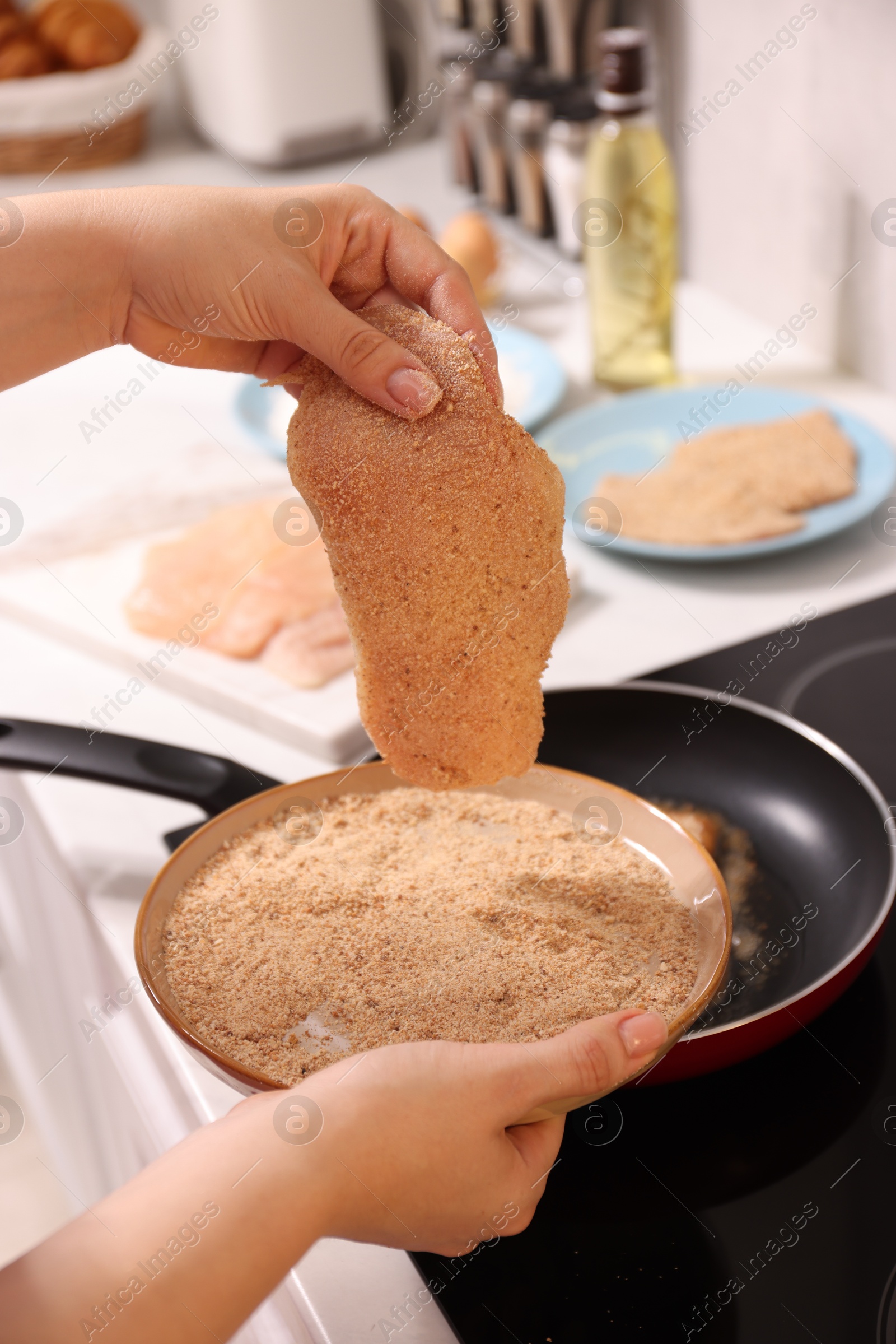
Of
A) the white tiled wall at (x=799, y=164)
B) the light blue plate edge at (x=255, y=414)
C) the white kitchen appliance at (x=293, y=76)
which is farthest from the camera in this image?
the white kitchen appliance at (x=293, y=76)

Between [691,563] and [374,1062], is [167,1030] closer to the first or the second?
[374,1062]

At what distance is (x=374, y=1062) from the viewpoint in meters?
0.55

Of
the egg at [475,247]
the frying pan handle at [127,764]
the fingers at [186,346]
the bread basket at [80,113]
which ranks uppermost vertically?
the fingers at [186,346]

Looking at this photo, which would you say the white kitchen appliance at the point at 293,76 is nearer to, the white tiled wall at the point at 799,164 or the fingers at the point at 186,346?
the white tiled wall at the point at 799,164

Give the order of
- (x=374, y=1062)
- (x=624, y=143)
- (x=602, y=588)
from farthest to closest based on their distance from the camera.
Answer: (x=624, y=143), (x=602, y=588), (x=374, y=1062)

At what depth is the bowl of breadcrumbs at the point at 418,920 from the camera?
2.02 feet

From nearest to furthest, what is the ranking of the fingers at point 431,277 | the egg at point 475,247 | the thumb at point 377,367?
the thumb at point 377,367 → the fingers at point 431,277 → the egg at point 475,247

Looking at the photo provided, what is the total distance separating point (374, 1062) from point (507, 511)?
29 cm

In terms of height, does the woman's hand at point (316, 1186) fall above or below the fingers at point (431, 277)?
below

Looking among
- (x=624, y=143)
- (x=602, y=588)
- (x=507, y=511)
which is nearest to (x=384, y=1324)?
(x=507, y=511)

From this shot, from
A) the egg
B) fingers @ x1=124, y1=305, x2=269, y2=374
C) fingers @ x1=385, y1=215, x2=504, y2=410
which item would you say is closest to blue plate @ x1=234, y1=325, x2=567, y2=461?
the egg

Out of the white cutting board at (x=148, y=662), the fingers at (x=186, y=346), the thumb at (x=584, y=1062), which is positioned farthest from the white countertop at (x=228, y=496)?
the fingers at (x=186, y=346)

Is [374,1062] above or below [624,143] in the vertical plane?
below

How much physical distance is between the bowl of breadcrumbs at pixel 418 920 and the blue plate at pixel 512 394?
73 cm
